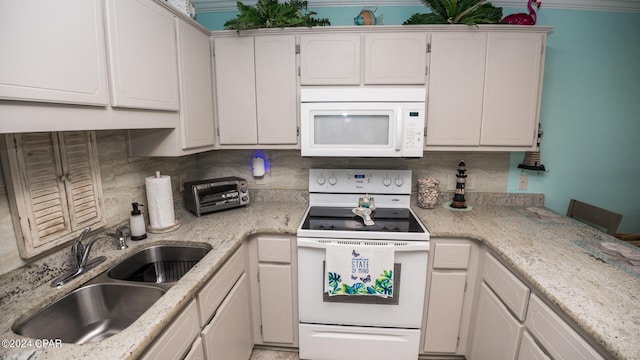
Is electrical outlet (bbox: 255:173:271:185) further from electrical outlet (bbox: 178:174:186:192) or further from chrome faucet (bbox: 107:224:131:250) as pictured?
chrome faucet (bbox: 107:224:131:250)

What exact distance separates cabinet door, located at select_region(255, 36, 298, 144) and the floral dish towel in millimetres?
849

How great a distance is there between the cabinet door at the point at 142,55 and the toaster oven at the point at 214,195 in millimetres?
626

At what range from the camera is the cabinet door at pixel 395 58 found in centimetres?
179

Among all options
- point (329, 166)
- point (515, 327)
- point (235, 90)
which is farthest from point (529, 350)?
point (235, 90)

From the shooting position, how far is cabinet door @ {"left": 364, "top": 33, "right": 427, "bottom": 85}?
179cm

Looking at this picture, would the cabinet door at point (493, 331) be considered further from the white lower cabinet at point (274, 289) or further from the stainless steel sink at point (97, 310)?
the stainless steel sink at point (97, 310)

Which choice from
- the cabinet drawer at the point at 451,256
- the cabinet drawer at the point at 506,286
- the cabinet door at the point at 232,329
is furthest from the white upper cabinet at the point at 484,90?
the cabinet door at the point at 232,329

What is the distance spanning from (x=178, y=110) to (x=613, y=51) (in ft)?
9.81

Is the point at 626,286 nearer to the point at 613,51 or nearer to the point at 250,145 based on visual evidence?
the point at 613,51

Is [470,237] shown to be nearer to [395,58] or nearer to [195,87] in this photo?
[395,58]

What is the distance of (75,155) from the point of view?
1296 millimetres

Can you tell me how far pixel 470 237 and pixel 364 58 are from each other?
1306mm

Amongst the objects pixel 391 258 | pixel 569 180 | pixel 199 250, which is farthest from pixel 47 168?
pixel 569 180

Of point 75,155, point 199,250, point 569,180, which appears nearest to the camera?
point 75,155
